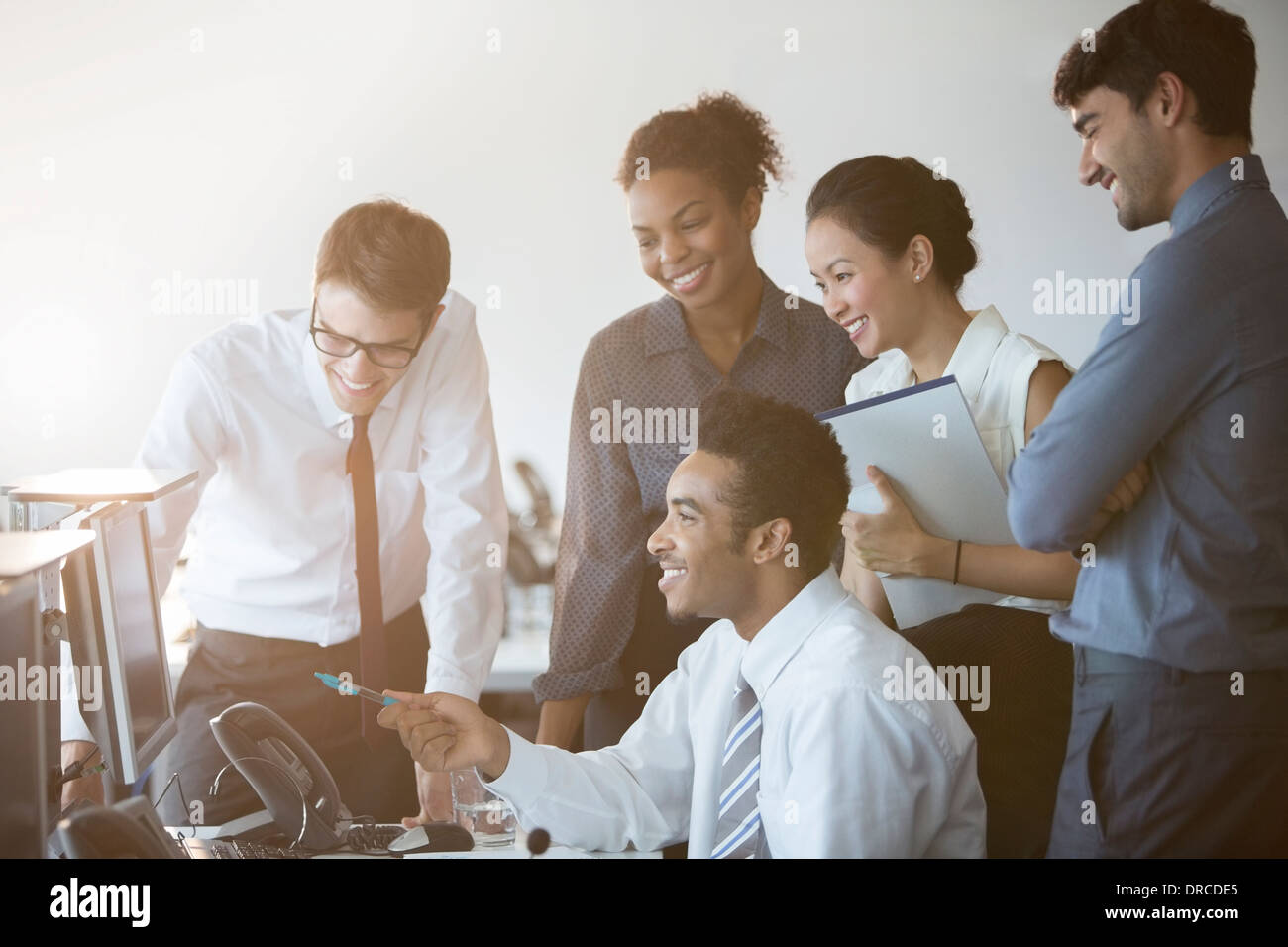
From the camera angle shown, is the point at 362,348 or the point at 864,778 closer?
the point at 864,778

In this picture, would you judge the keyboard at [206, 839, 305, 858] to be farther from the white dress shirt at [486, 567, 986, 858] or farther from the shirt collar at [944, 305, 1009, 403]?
the shirt collar at [944, 305, 1009, 403]

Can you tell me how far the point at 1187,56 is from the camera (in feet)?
5.50

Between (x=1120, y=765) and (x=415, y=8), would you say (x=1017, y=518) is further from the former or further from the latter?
(x=415, y=8)

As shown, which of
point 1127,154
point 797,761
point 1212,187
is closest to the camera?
point 797,761

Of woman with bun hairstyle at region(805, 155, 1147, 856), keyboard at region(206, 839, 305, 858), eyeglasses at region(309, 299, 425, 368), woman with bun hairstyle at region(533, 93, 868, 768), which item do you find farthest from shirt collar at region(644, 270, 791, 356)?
keyboard at region(206, 839, 305, 858)

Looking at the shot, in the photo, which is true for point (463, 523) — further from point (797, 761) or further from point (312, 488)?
point (797, 761)

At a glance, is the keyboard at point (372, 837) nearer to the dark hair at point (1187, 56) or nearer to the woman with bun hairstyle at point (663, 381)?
the woman with bun hairstyle at point (663, 381)

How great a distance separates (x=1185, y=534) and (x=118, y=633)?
1413 mm

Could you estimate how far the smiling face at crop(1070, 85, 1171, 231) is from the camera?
1717mm

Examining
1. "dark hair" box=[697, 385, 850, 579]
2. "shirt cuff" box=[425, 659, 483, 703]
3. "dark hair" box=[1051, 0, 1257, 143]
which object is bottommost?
"shirt cuff" box=[425, 659, 483, 703]

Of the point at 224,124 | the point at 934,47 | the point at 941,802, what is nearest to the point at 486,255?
the point at 224,124

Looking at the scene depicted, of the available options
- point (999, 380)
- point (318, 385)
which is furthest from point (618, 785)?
point (318, 385)

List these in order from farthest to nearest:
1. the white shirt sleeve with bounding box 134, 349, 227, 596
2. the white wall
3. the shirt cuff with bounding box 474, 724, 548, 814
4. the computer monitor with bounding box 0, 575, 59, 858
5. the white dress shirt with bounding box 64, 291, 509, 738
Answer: the white wall, the white dress shirt with bounding box 64, 291, 509, 738, the white shirt sleeve with bounding box 134, 349, 227, 596, the shirt cuff with bounding box 474, 724, 548, 814, the computer monitor with bounding box 0, 575, 59, 858
